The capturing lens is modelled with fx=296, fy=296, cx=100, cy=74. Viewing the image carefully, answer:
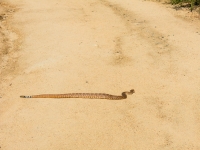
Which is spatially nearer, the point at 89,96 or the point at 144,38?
the point at 89,96

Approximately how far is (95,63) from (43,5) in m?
7.39

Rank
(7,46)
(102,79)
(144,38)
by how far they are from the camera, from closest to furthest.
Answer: (102,79)
(144,38)
(7,46)

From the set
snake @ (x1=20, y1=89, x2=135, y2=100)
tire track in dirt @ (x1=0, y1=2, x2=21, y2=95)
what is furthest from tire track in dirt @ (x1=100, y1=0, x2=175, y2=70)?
tire track in dirt @ (x1=0, y1=2, x2=21, y2=95)

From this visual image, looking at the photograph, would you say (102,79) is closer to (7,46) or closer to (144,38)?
(144,38)

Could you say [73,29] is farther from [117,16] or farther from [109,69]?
[109,69]

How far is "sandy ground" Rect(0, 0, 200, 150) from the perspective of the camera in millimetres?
6023

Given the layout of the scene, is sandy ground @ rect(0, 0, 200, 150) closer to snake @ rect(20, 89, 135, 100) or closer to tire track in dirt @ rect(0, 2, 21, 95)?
tire track in dirt @ rect(0, 2, 21, 95)

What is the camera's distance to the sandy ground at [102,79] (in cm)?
602

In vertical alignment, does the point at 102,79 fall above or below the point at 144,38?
below

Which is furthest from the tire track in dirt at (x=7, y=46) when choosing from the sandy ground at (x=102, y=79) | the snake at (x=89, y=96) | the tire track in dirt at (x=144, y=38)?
the tire track in dirt at (x=144, y=38)

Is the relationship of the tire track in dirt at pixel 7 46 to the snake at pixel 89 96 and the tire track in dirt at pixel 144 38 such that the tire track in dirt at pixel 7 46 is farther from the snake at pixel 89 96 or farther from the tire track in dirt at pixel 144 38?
the tire track in dirt at pixel 144 38

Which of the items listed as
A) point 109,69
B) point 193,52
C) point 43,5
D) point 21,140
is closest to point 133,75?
point 109,69

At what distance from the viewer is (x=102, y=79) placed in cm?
792

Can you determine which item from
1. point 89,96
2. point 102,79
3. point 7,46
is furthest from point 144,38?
point 7,46
